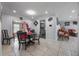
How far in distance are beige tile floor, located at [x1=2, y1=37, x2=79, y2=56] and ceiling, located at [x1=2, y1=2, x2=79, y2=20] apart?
581 millimetres

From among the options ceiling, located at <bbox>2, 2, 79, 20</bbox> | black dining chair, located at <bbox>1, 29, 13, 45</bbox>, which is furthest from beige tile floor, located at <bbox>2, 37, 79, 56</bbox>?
ceiling, located at <bbox>2, 2, 79, 20</bbox>

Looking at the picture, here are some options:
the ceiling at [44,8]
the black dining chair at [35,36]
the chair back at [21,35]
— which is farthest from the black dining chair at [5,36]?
the black dining chair at [35,36]

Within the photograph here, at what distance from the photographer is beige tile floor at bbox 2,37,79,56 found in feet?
7.15

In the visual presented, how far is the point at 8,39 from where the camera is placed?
7.13 feet

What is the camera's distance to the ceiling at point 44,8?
7.03 feet

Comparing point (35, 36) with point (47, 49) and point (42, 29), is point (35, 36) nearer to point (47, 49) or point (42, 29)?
point (42, 29)

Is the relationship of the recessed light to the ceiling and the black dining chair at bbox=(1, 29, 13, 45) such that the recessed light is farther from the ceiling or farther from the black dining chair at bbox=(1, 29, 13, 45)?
the black dining chair at bbox=(1, 29, 13, 45)

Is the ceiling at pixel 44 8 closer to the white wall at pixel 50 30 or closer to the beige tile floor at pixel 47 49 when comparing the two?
the white wall at pixel 50 30

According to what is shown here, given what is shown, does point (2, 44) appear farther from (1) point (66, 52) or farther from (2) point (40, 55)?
(1) point (66, 52)

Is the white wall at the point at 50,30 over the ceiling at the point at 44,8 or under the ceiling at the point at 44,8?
under

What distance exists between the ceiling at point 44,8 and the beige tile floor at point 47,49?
1.91 ft

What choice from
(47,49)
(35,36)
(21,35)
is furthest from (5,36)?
(47,49)

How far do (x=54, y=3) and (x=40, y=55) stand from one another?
1.23 m

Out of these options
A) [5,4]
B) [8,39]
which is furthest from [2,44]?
[5,4]
